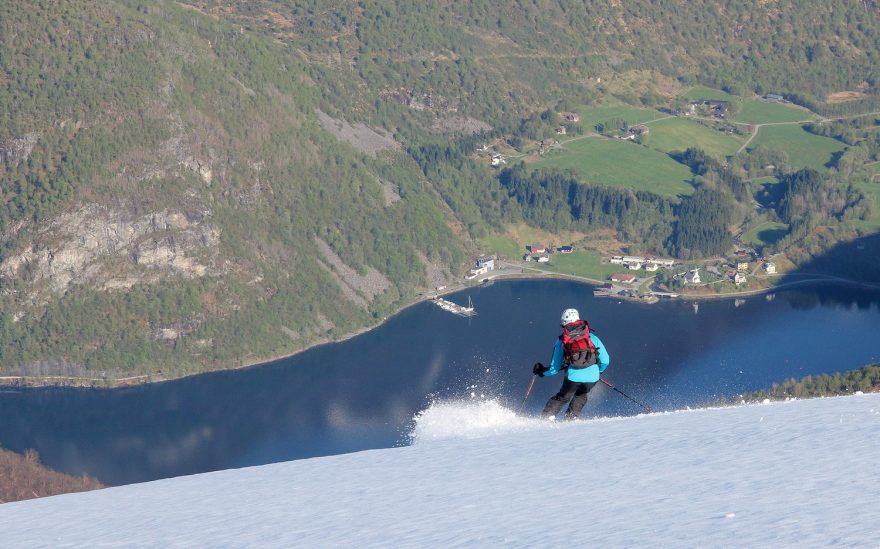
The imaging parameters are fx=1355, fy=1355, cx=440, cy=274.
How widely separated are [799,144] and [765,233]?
27604 millimetres

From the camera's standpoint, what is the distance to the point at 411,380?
98188 millimetres

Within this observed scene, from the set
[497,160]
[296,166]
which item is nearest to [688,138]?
[497,160]

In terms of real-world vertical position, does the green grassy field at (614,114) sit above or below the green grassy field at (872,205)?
above

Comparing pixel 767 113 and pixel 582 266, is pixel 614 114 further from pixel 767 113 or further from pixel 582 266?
pixel 582 266

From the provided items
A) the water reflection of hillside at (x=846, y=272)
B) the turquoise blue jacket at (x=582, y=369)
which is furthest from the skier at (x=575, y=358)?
the water reflection of hillside at (x=846, y=272)

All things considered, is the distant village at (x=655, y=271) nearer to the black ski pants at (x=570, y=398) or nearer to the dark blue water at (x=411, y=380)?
the dark blue water at (x=411, y=380)

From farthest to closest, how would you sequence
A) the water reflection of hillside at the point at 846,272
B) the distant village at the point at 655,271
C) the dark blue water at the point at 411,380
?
the distant village at the point at 655,271 < the water reflection of hillside at the point at 846,272 < the dark blue water at the point at 411,380

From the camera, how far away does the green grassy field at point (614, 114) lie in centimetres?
15725

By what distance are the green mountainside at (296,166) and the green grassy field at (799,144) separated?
1288 mm

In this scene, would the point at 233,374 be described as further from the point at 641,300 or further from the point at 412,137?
the point at 412,137

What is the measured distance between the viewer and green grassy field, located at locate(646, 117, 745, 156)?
151 metres

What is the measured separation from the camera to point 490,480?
22766mm

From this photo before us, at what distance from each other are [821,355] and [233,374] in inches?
1753

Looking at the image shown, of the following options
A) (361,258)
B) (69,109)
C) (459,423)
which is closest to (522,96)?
(361,258)
